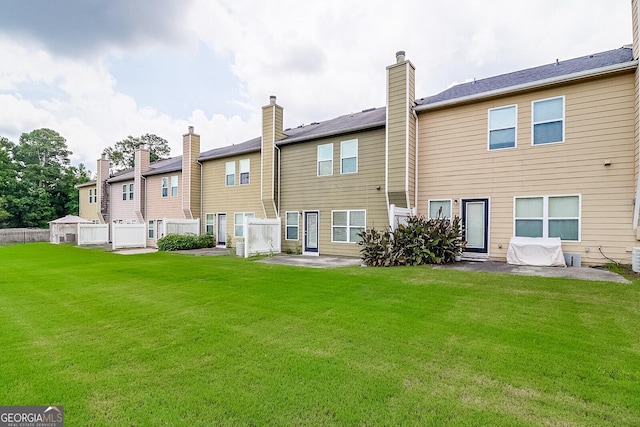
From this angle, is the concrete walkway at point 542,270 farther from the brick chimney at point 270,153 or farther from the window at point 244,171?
the window at point 244,171

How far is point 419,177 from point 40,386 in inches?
411

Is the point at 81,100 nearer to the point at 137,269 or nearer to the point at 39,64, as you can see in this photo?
the point at 39,64

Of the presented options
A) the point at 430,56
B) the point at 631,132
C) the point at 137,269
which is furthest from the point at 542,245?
the point at 137,269

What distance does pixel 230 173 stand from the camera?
1659cm

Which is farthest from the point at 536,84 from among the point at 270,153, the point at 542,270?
the point at 270,153

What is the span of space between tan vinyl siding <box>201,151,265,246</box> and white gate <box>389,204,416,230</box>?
7198 mm

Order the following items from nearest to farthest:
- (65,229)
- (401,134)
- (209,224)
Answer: (401,134) < (209,224) < (65,229)

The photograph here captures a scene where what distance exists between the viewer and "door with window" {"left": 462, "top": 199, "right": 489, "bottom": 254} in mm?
9680

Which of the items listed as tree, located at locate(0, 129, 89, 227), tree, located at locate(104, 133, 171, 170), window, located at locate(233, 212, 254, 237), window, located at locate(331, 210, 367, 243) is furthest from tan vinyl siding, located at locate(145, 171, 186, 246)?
tree, located at locate(104, 133, 171, 170)

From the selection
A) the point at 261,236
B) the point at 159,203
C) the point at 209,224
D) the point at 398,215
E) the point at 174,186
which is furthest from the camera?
the point at 159,203

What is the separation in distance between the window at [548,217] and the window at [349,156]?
560 centimetres

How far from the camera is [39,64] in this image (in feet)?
45.1

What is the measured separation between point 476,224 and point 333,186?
5.44 meters

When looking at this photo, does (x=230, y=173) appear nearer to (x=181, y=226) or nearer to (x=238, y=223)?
(x=238, y=223)
